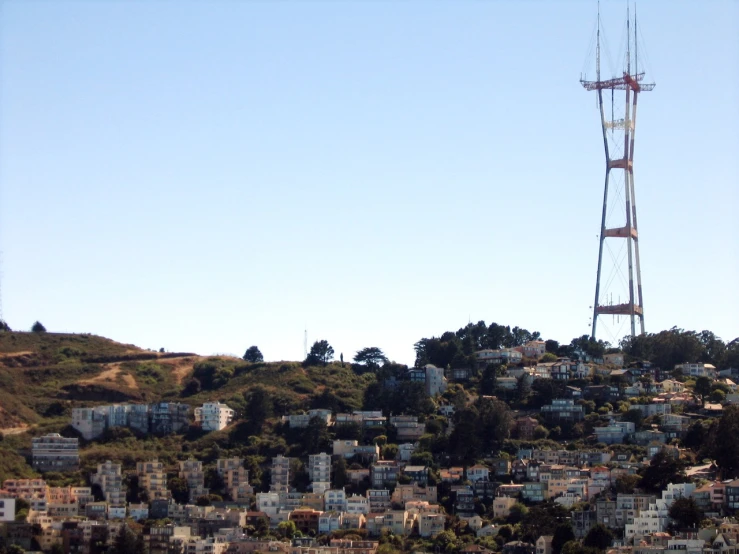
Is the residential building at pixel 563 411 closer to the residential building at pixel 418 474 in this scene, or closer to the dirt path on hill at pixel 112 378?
the residential building at pixel 418 474

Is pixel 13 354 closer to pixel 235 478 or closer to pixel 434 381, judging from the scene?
pixel 235 478

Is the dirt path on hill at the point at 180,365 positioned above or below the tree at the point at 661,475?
above

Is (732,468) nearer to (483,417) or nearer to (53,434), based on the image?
(483,417)

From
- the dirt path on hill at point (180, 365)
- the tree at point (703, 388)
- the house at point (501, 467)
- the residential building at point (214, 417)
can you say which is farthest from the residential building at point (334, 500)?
the dirt path on hill at point (180, 365)

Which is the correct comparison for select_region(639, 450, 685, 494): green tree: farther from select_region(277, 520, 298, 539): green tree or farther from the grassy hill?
the grassy hill

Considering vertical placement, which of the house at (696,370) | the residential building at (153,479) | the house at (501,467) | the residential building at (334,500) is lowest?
the residential building at (334,500)

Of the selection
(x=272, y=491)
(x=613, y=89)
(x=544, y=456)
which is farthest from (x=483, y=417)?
(x=613, y=89)

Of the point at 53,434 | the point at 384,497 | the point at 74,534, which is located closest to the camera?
the point at 74,534
